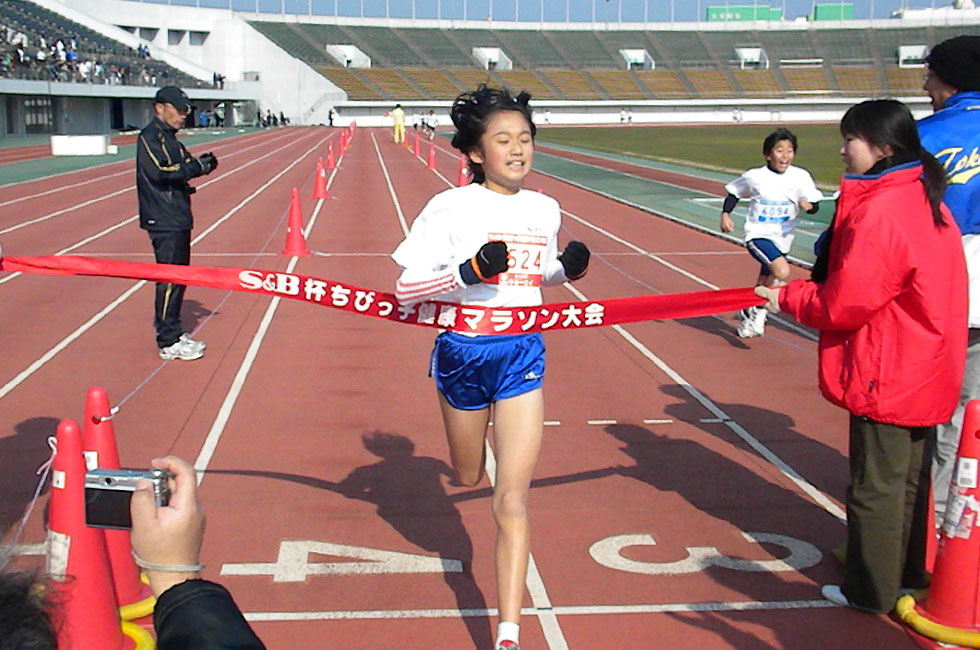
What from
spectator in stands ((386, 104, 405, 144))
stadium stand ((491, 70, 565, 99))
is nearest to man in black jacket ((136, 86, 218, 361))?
spectator in stands ((386, 104, 405, 144))

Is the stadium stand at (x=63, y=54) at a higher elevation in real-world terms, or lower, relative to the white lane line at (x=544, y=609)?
higher

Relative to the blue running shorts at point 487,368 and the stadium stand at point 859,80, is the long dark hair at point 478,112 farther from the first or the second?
the stadium stand at point 859,80

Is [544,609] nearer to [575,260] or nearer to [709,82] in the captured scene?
[575,260]

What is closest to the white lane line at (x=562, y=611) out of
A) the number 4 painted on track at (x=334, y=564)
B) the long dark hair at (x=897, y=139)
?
the number 4 painted on track at (x=334, y=564)

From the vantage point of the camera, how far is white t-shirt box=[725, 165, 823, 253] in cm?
925

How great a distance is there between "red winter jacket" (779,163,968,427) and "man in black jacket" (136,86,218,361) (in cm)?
574

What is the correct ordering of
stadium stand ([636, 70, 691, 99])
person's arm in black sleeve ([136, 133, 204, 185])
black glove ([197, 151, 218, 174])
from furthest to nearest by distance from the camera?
1. stadium stand ([636, 70, 691, 99])
2. black glove ([197, 151, 218, 174])
3. person's arm in black sleeve ([136, 133, 204, 185])

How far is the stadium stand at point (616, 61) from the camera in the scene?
91000mm

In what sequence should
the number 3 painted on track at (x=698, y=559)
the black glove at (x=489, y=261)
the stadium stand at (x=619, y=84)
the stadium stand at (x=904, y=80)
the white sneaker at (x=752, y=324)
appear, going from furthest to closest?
the stadium stand at (x=619, y=84), the stadium stand at (x=904, y=80), the white sneaker at (x=752, y=324), the number 3 painted on track at (x=698, y=559), the black glove at (x=489, y=261)

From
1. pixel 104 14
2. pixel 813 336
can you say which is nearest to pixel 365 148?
pixel 813 336

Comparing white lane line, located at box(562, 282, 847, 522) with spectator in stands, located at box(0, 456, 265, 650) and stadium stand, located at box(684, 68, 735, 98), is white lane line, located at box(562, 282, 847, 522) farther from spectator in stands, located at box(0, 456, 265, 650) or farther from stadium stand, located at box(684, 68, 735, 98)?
stadium stand, located at box(684, 68, 735, 98)

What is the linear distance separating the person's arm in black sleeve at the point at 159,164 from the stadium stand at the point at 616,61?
77424mm

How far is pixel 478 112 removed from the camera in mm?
4168

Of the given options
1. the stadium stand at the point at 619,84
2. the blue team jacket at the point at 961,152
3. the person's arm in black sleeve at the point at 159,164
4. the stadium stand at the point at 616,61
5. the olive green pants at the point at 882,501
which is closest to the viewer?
the olive green pants at the point at 882,501
